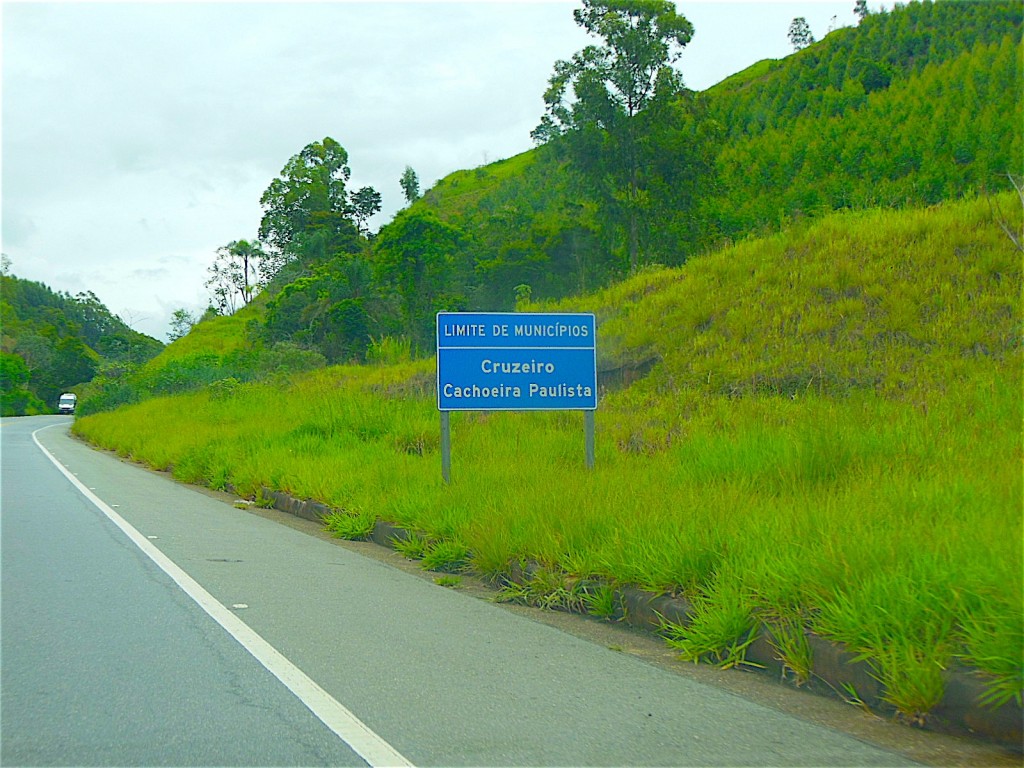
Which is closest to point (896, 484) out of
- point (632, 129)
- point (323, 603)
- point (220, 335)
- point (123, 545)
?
point (323, 603)

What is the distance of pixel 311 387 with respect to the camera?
1105 inches

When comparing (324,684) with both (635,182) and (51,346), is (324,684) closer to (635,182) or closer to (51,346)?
(635,182)

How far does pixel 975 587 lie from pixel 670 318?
46.6 feet

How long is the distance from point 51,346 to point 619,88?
286ft

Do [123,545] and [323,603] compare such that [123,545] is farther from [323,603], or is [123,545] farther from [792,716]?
[792,716]

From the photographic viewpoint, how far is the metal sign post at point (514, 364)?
11023mm

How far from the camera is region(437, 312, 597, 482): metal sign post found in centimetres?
1102

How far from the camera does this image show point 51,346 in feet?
361

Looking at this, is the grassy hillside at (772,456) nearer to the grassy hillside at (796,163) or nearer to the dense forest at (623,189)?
the dense forest at (623,189)

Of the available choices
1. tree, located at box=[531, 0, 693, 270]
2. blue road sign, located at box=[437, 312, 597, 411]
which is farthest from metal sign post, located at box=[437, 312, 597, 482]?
tree, located at box=[531, 0, 693, 270]

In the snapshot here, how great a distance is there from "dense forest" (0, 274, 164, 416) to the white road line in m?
50.6

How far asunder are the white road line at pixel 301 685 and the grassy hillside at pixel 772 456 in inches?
80.7

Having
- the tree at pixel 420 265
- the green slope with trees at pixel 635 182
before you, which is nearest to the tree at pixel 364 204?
the green slope with trees at pixel 635 182

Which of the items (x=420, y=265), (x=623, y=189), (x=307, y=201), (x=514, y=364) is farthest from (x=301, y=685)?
(x=307, y=201)
